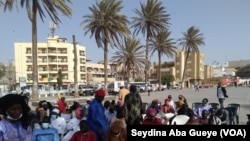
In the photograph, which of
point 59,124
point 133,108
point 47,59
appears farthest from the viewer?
point 47,59

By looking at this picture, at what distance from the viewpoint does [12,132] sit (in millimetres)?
3162

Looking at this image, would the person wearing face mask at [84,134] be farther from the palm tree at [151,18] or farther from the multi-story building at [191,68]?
the multi-story building at [191,68]

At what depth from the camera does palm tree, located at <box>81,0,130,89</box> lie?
3347 cm

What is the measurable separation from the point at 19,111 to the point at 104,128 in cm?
279

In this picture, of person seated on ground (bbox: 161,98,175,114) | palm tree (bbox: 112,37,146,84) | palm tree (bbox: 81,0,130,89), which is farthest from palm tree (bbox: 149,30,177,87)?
person seated on ground (bbox: 161,98,175,114)

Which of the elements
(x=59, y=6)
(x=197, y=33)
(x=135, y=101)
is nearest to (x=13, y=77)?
(x=197, y=33)

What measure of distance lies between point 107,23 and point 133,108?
26.6 meters

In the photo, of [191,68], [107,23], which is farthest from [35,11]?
[191,68]

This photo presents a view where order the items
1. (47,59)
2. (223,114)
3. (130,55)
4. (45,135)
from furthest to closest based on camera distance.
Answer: (47,59) → (130,55) → (223,114) → (45,135)

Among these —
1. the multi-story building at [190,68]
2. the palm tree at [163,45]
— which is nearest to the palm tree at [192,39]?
the palm tree at [163,45]

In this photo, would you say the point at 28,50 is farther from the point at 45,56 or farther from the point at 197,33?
the point at 197,33

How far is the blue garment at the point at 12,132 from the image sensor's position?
3127mm
